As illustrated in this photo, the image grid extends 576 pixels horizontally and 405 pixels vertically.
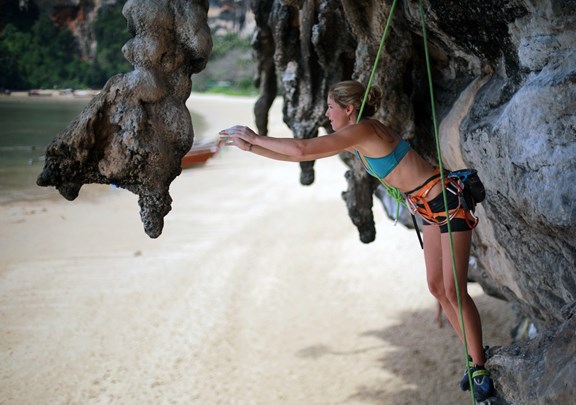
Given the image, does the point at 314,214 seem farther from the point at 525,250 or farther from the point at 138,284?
the point at 525,250

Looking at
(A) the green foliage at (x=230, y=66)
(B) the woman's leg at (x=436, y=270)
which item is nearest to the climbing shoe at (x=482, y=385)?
(B) the woman's leg at (x=436, y=270)

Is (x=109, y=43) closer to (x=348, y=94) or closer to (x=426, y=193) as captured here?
(x=348, y=94)

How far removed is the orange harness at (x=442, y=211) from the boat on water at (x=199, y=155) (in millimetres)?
15741

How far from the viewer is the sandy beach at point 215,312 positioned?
731 centimetres

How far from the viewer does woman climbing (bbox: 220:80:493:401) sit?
12.3ft

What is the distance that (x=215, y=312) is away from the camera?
9469 millimetres

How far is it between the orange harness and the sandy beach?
3.95 metres

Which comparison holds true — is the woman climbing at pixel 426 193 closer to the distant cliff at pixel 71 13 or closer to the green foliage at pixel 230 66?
the distant cliff at pixel 71 13

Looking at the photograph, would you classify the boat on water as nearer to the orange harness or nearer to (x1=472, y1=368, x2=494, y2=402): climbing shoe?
the orange harness

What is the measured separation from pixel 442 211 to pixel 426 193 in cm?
14

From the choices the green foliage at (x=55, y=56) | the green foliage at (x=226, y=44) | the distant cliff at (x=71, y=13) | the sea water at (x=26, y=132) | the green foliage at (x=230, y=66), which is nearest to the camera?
the distant cliff at (x=71, y=13)

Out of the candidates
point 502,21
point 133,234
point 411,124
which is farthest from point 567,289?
point 133,234

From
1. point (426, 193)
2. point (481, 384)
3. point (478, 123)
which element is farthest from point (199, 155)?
point (481, 384)

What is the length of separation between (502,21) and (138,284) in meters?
7.60
